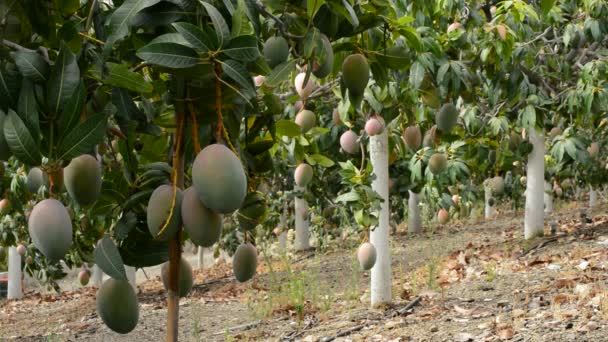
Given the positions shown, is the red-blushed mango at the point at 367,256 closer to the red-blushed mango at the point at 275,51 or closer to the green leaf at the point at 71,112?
the red-blushed mango at the point at 275,51

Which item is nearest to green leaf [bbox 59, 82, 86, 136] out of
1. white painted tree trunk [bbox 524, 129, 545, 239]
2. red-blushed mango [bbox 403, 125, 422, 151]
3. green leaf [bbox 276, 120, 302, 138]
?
green leaf [bbox 276, 120, 302, 138]

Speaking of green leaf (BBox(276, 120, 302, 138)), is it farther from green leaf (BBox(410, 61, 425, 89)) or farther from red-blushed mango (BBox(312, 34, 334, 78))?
green leaf (BBox(410, 61, 425, 89))

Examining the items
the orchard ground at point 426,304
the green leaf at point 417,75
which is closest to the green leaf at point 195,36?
the green leaf at point 417,75

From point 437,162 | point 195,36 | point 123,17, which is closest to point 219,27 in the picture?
→ point 195,36

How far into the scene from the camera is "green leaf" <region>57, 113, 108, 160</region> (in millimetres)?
1037

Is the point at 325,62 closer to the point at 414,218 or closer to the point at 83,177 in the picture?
the point at 83,177

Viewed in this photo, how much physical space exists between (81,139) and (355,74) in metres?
0.61

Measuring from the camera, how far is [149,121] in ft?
4.38

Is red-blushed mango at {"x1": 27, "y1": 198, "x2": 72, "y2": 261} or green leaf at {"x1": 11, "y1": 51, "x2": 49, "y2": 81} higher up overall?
green leaf at {"x1": 11, "y1": 51, "x2": 49, "y2": 81}

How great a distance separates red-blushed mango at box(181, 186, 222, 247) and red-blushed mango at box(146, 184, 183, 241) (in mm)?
17

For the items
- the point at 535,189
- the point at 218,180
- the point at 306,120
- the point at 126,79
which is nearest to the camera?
the point at 218,180

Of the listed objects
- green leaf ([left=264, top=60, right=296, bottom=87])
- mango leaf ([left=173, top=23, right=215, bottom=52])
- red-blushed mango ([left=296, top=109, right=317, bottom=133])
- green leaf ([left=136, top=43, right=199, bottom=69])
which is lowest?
green leaf ([left=136, top=43, right=199, bottom=69])

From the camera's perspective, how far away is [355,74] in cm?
147

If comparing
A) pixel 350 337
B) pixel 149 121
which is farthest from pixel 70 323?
pixel 149 121
